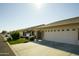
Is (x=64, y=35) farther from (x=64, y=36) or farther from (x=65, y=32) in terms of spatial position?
(x=65, y=32)

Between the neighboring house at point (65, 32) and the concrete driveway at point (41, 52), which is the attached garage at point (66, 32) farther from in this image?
the concrete driveway at point (41, 52)

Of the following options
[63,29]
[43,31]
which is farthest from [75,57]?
[43,31]

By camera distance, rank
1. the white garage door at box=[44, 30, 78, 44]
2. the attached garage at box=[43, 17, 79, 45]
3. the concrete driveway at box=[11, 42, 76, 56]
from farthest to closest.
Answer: the white garage door at box=[44, 30, 78, 44] < the attached garage at box=[43, 17, 79, 45] < the concrete driveway at box=[11, 42, 76, 56]

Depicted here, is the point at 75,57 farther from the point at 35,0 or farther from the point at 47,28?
the point at 47,28

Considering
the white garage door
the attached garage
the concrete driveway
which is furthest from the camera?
the white garage door

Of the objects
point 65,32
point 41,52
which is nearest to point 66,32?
point 65,32

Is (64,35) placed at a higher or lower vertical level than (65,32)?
lower

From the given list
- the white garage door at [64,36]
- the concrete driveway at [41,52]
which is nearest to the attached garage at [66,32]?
the white garage door at [64,36]

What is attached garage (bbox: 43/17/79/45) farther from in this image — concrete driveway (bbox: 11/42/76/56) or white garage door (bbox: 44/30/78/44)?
concrete driveway (bbox: 11/42/76/56)

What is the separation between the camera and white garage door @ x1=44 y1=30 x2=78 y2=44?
56.3 feet

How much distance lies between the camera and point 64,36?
62.4ft

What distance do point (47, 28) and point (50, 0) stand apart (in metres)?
16.1

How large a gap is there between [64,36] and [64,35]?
0.49ft

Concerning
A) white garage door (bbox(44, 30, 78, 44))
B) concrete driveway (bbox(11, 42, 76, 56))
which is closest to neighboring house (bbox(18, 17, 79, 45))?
white garage door (bbox(44, 30, 78, 44))
